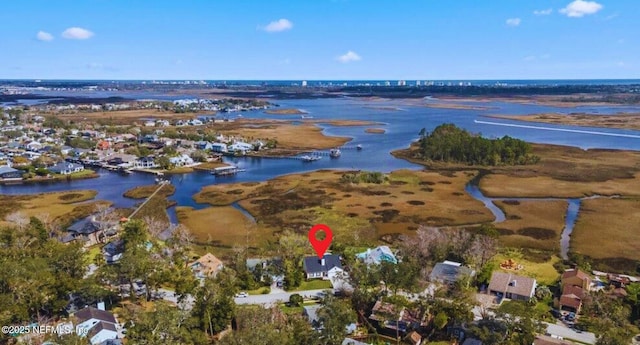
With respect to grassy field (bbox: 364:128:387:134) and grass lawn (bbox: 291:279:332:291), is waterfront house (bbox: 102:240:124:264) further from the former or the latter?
grassy field (bbox: 364:128:387:134)

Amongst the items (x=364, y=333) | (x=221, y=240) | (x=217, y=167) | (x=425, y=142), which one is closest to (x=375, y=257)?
(x=364, y=333)

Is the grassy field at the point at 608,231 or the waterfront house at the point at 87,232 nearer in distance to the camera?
the grassy field at the point at 608,231

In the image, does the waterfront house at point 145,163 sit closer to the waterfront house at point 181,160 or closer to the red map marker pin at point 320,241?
the waterfront house at point 181,160

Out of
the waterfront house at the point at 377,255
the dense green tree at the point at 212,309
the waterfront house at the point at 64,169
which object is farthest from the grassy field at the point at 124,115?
the dense green tree at the point at 212,309

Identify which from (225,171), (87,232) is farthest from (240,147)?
(87,232)

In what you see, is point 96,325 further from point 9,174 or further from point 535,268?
point 9,174

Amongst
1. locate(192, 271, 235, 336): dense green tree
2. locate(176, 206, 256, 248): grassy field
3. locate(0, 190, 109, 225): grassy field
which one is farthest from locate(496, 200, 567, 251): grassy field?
locate(0, 190, 109, 225): grassy field

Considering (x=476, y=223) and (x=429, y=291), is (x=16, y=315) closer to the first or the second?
(x=429, y=291)
